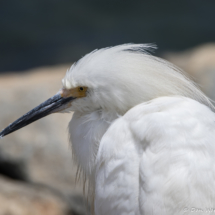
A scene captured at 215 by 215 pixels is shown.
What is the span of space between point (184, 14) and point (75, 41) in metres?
1.92

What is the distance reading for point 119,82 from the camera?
1.36 meters

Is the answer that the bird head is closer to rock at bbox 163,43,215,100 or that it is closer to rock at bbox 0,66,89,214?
rock at bbox 0,66,89,214

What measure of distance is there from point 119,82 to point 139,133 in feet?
0.71

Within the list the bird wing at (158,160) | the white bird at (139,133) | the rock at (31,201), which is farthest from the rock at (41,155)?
the bird wing at (158,160)

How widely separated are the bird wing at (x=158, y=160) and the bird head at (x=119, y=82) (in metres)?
0.06

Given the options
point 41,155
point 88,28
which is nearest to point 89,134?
point 41,155

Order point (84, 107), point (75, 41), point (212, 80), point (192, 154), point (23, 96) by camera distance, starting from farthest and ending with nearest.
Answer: point (75, 41) < point (212, 80) < point (23, 96) < point (84, 107) < point (192, 154)

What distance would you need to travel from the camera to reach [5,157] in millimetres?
2611

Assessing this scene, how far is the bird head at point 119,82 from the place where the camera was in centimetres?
137

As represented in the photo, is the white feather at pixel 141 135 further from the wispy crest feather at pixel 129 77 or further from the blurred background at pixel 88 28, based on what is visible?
the blurred background at pixel 88 28

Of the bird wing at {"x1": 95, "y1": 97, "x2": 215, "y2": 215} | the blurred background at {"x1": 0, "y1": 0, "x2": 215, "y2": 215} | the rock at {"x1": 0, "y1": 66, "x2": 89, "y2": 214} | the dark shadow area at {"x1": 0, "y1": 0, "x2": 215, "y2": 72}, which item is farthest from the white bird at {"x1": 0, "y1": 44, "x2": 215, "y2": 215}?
the dark shadow area at {"x1": 0, "y1": 0, "x2": 215, "y2": 72}

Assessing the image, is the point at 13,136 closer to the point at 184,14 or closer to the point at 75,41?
the point at 75,41

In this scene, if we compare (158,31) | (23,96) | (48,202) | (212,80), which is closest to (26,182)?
(48,202)

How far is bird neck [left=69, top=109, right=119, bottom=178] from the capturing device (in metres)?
1.44
